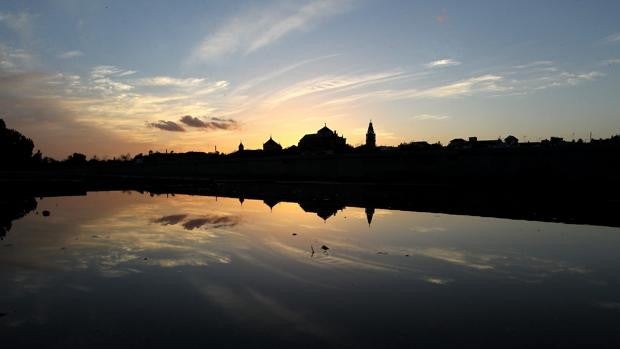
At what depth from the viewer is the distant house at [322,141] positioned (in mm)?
149050

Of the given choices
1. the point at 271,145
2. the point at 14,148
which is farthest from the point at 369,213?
the point at 271,145

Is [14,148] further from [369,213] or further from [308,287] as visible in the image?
[308,287]

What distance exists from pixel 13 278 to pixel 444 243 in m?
13.7

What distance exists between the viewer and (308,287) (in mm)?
10781

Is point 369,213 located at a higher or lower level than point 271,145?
lower

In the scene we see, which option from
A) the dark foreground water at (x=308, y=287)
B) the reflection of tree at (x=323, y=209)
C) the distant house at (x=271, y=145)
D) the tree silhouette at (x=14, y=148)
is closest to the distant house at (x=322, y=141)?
the distant house at (x=271, y=145)

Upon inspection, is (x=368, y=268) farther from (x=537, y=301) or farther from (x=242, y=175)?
(x=242, y=175)

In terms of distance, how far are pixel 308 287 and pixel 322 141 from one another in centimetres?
14105

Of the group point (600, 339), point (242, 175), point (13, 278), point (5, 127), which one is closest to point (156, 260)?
point (13, 278)

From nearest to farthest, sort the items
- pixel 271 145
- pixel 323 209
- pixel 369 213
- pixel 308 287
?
pixel 308 287, pixel 369 213, pixel 323 209, pixel 271 145

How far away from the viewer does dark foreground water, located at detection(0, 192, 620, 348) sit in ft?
25.7

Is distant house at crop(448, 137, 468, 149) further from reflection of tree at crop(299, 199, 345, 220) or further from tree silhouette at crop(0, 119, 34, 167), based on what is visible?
tree silhouette at crop(0, 119, 34, 167)

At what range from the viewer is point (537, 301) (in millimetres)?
9844

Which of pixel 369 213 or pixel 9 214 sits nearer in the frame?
pixel 9 214
